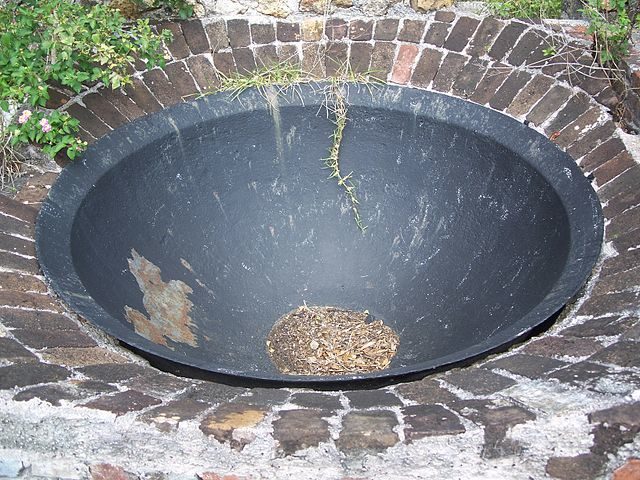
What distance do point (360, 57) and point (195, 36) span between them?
25.8 inches

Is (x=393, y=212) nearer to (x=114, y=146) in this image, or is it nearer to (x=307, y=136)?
(x=307, y=136)

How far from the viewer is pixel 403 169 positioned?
8.70 ft

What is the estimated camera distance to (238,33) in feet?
9.13

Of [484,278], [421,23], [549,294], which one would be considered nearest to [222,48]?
[421,23]

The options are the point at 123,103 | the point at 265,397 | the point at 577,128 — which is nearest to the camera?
the point at 265,397

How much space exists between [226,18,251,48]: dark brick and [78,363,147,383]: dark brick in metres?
1.51

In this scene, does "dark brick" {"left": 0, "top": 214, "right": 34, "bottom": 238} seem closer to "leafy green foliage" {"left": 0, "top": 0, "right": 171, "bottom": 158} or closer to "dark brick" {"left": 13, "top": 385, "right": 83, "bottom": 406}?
"leafy green foliage" {"left": 0, "top": 0, "right": 171, "bottom": 158}

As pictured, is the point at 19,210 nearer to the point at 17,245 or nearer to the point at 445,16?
the point at 17,245

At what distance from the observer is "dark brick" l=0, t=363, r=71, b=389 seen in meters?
1.52

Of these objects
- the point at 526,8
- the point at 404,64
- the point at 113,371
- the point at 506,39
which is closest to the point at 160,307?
the point at 113,371

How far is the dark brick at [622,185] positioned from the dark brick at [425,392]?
937 mm

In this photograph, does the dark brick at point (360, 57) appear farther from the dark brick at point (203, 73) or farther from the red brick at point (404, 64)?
the dark brick at point (203, 73)

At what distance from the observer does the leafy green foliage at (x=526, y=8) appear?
2938 mm

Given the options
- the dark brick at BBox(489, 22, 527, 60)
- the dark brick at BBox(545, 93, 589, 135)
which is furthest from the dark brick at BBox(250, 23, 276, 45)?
the dark brick at BBox(545, 93, 589, 135)
